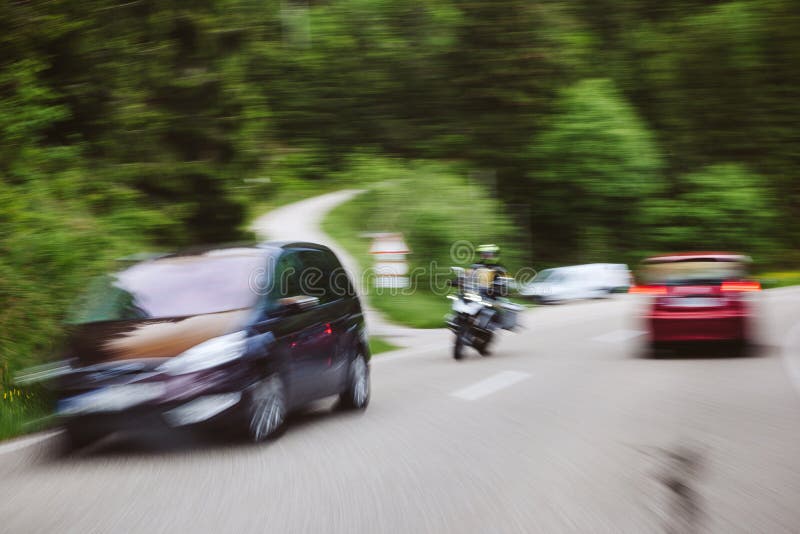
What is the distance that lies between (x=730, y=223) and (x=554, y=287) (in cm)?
1614

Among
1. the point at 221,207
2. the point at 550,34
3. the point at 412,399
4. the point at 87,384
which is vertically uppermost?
the point at 550,34

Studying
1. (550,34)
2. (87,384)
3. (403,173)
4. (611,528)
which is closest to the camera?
(611,528)

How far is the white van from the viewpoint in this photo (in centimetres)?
3312

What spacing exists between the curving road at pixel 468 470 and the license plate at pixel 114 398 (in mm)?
377

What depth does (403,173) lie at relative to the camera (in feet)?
101

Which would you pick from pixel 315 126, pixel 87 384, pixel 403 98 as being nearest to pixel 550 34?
pixel 403 98

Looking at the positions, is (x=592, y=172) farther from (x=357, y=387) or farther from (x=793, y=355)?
(x=357, y=387)

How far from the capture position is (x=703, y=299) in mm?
14742

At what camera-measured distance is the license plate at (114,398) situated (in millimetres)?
6941

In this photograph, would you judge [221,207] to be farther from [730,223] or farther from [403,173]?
[730,223]

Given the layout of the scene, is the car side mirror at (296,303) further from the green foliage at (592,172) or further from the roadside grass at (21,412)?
the green foliage at (592,172)

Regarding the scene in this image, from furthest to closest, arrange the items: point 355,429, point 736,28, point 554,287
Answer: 1. point 736,28
2. point 554,287
3. point 355,429

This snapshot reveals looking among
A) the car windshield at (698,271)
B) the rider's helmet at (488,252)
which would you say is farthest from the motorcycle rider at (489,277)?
the car windshield at (698,271)

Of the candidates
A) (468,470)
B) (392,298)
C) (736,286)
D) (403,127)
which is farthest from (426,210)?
(468,470)
